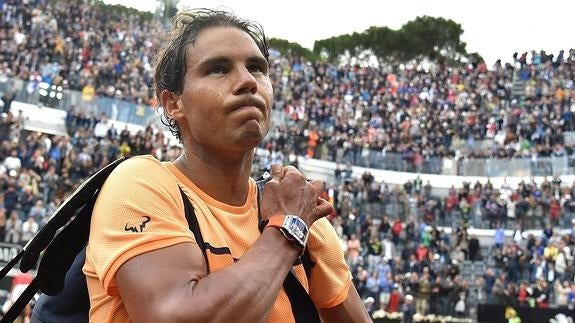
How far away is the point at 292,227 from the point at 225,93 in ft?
1.48

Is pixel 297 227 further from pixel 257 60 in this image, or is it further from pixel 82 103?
pixel 82 103

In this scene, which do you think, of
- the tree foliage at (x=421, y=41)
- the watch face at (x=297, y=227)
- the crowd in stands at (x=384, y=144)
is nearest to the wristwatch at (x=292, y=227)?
the watch face at (x=297, y=227)

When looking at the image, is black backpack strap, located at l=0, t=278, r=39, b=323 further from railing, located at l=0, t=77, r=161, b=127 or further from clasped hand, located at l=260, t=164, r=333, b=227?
railing, located at l=0, t=77, r=161, b=127

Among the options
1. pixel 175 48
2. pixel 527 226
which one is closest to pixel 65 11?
pixel 527 226

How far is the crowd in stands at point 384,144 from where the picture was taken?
1898 cm

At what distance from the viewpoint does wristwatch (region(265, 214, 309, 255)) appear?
198 centimetres

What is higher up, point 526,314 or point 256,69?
point 256,69

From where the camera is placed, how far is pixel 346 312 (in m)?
2.45

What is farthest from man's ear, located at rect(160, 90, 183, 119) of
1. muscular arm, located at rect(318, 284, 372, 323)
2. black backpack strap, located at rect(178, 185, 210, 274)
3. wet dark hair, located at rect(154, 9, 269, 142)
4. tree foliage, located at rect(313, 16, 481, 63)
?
tree foliage, located at rect(313, 16, 481, 63)

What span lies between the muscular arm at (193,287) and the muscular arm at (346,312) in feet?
1.94

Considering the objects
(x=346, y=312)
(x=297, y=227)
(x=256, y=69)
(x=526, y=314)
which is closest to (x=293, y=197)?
(x=297, y=227)

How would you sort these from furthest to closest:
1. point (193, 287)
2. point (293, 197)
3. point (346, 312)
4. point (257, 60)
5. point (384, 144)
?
point (384, 144) → point (346, 312) → point (257, 60) → point (293, 197) → point (193, 287)

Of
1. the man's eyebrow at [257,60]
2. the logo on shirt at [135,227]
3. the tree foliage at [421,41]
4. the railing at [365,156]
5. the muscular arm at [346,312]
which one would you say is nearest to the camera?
the logo on shirt at [135,227]

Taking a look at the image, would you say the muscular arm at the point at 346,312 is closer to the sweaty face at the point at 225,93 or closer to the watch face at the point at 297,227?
the watch face at the point at 297,227
